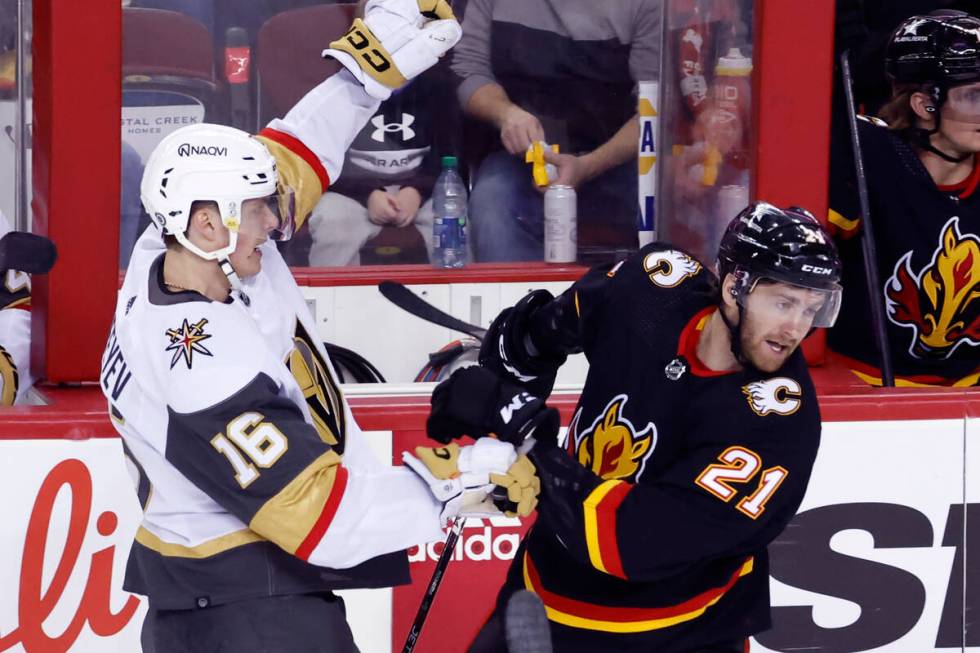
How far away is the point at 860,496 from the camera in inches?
137

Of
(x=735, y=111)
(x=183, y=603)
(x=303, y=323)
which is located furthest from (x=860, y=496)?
(x=183, y=603)

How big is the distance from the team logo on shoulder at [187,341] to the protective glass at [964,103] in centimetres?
215

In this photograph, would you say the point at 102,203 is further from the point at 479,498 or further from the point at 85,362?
the point at 479,498

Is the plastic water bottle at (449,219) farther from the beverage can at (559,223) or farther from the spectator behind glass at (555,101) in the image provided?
the beverage can at (559,223)

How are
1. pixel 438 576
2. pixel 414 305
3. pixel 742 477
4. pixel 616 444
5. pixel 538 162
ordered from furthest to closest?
1. pixel 538 162
2. pixel 414 305
3. pixel 438 576
4. pixel 616 444
5. pixel 742 477

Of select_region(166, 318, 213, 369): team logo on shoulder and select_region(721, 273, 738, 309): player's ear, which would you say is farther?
select_region(721, 273, 738, 309): player's ear

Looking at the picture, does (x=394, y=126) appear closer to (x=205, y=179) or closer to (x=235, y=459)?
(x=205, y=179)

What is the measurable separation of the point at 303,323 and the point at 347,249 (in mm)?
2107

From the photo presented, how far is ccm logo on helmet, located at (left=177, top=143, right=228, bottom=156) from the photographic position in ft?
8.43

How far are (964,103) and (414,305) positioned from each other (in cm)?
172

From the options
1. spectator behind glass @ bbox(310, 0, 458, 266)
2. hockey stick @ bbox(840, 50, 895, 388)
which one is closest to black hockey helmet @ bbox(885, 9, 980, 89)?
hockey stick @ bbox(840, 50, 895, 388)

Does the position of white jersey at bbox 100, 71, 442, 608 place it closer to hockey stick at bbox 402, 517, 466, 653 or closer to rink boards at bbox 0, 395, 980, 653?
hockey stick at bbox 402, 517, 466, 653

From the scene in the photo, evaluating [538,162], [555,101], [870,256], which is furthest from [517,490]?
[555,101]

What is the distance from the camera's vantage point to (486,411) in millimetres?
2654
